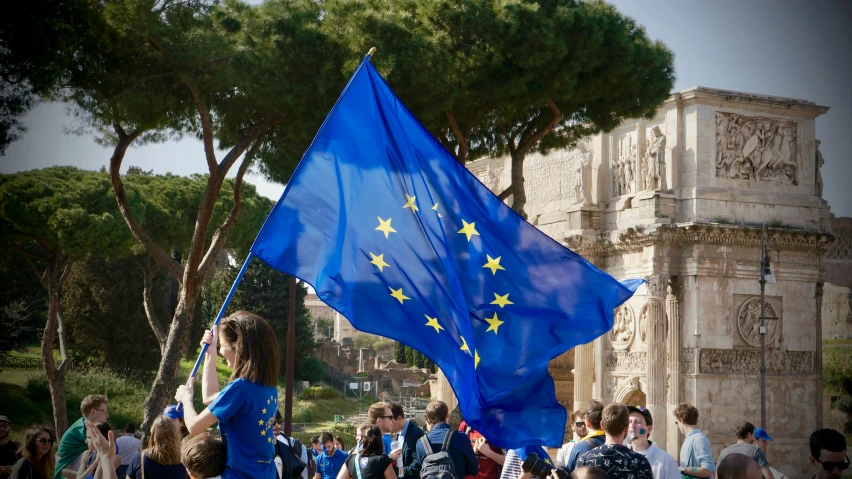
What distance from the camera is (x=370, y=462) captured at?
7035 millimetres

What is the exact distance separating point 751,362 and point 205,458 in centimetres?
2209

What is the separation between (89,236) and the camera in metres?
26.8

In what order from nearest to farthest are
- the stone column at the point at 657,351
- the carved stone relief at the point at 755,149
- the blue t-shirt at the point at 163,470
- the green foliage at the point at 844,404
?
the blue t-shirt at the point at 163,470 < the stone column at the point at 657,351 < the carved stone relief at the point at 755,149 < the green foliage at the point at 844,404

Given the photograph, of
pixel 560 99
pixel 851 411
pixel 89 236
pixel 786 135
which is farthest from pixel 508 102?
pixel 851 411

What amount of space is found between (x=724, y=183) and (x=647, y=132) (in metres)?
2.40

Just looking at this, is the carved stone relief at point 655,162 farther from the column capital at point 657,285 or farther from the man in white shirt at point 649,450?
the man in white shirt at point 649,450

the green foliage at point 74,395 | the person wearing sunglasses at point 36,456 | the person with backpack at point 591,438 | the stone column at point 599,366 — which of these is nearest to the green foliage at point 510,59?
the stone column at point 599,366

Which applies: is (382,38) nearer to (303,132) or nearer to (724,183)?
(303,132)

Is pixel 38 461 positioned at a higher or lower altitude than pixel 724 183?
lower

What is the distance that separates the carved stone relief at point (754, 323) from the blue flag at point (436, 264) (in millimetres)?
19427

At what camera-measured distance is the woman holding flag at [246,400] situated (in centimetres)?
511

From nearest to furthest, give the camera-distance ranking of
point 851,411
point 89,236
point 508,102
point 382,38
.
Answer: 1. point 382,38
2. point 508,102
3. point 89,236
4. point 851,411

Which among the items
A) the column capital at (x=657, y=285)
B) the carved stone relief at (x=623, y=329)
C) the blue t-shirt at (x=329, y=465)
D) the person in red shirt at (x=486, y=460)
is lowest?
the blue t-shirt at (x=329, y=465)

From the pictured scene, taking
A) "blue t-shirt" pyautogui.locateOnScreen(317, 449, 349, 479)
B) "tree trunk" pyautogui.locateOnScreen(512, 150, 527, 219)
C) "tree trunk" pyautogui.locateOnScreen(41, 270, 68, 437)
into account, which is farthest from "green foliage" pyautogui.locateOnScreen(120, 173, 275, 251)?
"blue t-shirt" pyautogui.locateOnScreen(317, 449, 349, 479)
